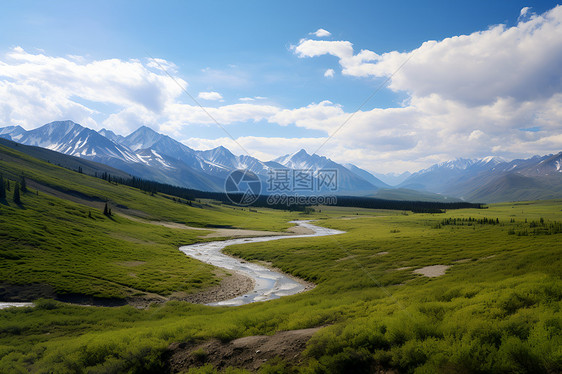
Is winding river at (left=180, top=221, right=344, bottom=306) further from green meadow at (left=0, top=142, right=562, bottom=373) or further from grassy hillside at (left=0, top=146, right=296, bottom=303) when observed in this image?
grassy hillside at (left=0, top=146, right=296, bottom=303)

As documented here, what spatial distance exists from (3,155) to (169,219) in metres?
114

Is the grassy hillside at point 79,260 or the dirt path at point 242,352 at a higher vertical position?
the dirt path at point 242,352

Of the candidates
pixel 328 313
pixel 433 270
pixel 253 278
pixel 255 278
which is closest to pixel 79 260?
pixel 253 278

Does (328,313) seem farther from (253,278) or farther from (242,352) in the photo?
(253,278)

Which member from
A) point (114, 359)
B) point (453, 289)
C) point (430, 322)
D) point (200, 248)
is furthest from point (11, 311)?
point (200, 248)

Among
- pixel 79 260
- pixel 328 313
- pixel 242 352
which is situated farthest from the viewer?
pixel 79 260

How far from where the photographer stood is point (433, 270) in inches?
1294

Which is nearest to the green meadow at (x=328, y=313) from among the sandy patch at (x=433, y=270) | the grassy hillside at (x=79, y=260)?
the grassy hillside at (x=79, y=260)

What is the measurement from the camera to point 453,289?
61.9 ft

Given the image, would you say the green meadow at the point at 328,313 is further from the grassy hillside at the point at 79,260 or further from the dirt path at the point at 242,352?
the dirt path at the point at 242,352

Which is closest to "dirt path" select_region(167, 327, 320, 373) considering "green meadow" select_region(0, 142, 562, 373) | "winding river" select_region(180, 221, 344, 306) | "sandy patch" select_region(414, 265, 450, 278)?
"green meadow" select_region(0, 142, 562, 373)

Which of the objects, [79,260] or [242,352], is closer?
[242,352]

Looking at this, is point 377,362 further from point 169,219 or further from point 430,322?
point 169,219

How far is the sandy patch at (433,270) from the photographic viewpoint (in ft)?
101
